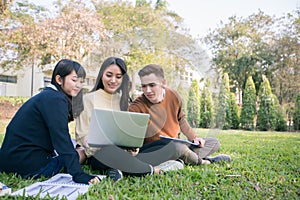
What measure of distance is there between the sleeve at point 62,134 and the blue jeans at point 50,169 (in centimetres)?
31

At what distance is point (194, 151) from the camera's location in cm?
250

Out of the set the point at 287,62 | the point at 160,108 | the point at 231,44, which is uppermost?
the point at 231,44

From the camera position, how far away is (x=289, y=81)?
8797mm

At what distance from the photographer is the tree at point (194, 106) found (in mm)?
1754

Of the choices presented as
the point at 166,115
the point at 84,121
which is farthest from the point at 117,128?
the point at 166,115

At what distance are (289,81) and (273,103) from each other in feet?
3.57

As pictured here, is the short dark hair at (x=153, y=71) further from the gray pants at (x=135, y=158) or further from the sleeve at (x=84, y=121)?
the gray pants at (x=135, y=158)

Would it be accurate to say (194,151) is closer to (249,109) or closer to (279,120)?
(249,109)

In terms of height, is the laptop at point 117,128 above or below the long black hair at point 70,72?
below

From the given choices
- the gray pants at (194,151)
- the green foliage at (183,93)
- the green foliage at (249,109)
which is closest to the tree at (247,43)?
the green foliage at (249,109)

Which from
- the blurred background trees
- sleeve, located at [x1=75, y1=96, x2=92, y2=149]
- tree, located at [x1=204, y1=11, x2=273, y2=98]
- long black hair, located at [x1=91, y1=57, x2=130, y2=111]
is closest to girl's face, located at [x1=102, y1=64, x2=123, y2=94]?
long black hair, located at [x1=91, y1=57, x2=130, y2=111]

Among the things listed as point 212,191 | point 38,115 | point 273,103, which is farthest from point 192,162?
point 273,103

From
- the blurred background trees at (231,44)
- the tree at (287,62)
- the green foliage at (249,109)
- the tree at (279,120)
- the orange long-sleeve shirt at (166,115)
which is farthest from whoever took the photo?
the tree at (287,62)

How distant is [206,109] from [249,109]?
6803mm
